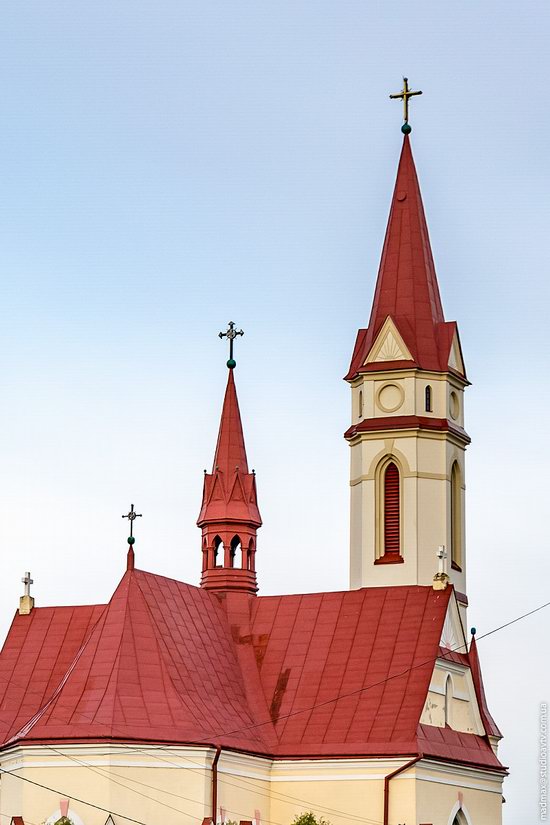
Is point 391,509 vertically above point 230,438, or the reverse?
point 230,438

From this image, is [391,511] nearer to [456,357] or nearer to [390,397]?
[390,397]

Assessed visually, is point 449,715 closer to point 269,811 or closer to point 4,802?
point 269,811

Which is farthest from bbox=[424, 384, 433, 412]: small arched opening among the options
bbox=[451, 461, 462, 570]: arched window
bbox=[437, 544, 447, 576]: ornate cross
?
bbox=[437, 544, 447, 576]: ornate cross

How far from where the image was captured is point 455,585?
2970 inches

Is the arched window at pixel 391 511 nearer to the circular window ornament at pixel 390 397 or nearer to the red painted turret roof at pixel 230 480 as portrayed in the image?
the circular window ornament at pixel 390 397

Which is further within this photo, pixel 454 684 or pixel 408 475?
pixel 408 475

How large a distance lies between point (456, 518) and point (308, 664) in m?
9.40

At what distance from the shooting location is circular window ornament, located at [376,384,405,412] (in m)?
76.1

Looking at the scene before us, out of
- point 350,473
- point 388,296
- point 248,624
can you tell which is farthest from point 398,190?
point 248,624

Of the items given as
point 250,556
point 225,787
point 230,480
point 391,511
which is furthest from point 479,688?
point 225,787

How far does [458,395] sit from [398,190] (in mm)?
8079

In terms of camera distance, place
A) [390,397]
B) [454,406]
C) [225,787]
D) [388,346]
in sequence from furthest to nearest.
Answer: [454,406] < [388,346] < [390,397] < [225,787]

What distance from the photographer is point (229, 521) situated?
73.9 m

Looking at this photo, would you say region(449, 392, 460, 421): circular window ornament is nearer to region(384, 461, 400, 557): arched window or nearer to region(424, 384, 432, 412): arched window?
region(424, 384, 432, 412): arched window
